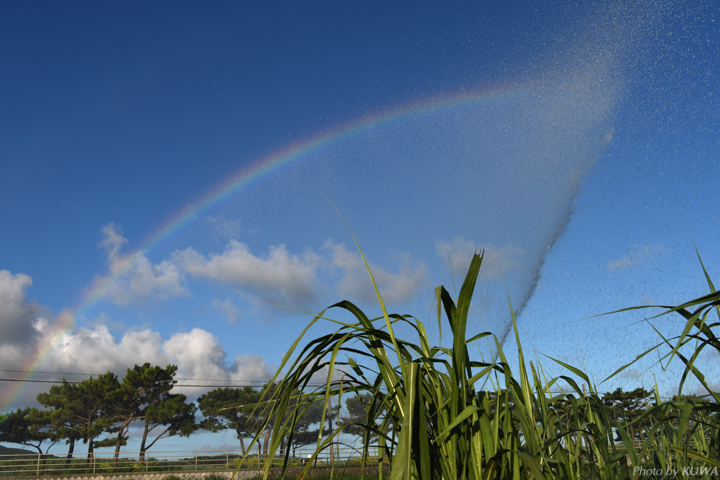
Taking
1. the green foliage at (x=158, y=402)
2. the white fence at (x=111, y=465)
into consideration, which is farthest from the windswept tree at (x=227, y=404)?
the white fence at (x=111, y=465)

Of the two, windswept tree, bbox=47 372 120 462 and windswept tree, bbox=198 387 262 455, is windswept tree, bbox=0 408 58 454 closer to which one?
windswept tree, bbox=47 372 120 462

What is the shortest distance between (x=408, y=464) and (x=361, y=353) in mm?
466

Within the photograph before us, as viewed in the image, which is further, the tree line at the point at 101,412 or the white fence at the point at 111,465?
the tree line at the point at 101,412

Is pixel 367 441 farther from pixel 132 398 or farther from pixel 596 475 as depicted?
Result: pixel 132 398

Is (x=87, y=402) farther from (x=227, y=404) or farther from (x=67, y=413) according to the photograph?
(x=227, y=404)

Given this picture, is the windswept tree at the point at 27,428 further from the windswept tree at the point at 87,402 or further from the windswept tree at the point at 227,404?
the windswept tree at the point at 227,404

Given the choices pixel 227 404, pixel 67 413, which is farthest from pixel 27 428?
pixel 227 404

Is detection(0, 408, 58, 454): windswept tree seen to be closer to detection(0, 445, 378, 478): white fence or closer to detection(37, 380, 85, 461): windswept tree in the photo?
detection(37, 380, 85, 461): windswept tree

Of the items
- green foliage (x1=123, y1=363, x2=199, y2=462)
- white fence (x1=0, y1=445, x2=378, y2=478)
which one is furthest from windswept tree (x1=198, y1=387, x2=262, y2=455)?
white fence (x1=0, y1=445, x2=378, y2=478)

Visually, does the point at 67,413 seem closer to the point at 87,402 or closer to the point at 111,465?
the point at 87,402

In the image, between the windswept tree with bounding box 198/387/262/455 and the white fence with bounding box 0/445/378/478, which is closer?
the white fence with bounding box 0/445/378/478

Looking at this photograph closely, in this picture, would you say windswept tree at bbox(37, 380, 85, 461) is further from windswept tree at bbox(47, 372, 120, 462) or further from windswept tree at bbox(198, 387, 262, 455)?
windswept tree at bbox(198, 387, 262, 455)

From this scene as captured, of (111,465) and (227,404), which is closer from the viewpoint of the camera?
(111,465)

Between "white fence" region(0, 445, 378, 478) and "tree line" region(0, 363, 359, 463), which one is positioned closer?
"white fence" region(0, 445, 378, 478)
